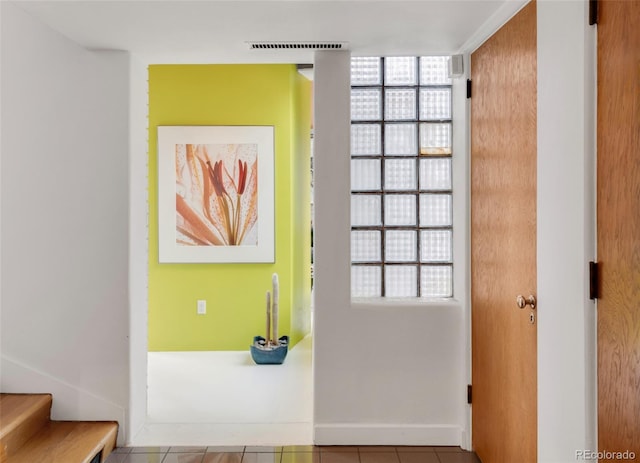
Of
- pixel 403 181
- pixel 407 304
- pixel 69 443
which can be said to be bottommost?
pixel 69 443

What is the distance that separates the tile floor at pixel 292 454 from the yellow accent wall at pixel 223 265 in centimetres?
184

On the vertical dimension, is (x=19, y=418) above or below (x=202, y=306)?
below

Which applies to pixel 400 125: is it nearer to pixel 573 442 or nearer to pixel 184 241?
pixel 573 442

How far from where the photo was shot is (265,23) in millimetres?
2326

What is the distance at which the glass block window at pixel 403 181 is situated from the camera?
2896 mm

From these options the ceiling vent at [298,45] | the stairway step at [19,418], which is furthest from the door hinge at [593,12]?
the stairway step at [19,418]

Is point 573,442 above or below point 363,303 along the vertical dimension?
below

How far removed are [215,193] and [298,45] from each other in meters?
2.06

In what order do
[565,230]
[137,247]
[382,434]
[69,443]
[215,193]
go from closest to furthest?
[565,230], [69,443], [382,434], [137,247], [215,193]

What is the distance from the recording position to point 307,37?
251 centimetres

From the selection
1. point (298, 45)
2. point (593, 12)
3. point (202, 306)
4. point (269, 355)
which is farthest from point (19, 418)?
point (593, 12)

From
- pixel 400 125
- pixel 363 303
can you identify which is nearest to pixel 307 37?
pixel 400 125

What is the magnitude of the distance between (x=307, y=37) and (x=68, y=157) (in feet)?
4.67

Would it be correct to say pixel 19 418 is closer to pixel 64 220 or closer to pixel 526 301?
pixel 64 220
